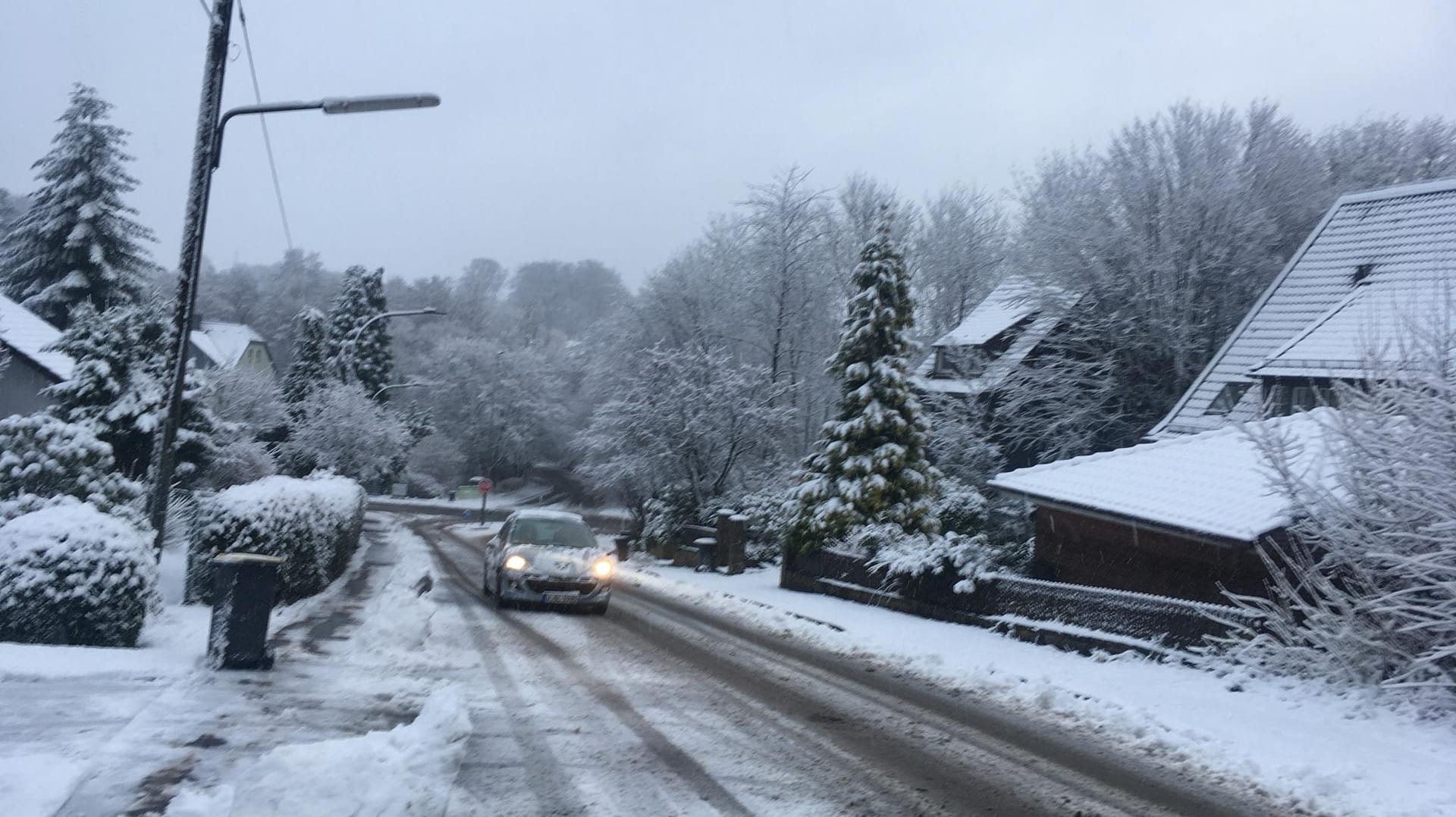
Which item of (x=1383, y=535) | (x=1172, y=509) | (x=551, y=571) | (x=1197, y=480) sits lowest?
(x=551, y=571)

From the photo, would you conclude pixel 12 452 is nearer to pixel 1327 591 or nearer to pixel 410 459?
pixel 1327 591

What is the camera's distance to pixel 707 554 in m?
32.1

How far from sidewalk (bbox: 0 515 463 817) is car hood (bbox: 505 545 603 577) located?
178 inches

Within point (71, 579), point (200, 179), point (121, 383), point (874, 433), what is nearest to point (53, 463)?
point (200, 179)

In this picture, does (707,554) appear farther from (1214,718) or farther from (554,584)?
(1214,718)

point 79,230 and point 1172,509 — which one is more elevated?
point 79,230

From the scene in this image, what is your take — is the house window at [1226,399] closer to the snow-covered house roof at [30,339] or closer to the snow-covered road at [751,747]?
the snow-covered road at [751,747]

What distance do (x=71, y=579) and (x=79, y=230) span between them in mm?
34819

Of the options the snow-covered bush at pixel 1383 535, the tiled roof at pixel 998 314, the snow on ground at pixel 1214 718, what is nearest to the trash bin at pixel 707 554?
→ the tiled roof at pixel 998 314

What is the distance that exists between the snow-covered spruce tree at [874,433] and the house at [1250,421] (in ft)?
15.8

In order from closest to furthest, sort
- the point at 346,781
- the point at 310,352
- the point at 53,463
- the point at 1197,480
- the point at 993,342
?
the point at 346,781 → the point at 53,463 → the point at 1197,480 → the point at 993,342 → the point at 310,352

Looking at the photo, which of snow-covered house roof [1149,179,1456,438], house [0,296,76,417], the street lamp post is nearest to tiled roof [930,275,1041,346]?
snow-covered house roof [1149,179,1456,438]

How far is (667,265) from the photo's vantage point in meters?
49.8

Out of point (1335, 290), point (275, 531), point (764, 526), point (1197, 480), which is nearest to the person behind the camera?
point (275, 531)
